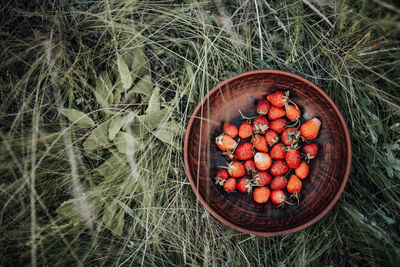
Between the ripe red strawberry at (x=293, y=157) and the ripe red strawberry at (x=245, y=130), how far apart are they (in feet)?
0.73

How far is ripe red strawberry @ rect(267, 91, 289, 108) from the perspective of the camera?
145 cm

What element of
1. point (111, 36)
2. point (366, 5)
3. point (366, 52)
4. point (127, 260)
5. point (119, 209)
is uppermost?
point (111, 36)

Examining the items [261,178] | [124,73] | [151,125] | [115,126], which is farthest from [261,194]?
[124,73]

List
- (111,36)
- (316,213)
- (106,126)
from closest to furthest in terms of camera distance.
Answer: (316,213) < (106,126) < (111,36)

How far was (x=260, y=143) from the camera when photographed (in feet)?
4.80

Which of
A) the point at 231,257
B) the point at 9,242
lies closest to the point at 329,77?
the point at 231,257

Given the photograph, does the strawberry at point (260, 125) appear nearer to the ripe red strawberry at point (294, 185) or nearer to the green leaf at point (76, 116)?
the ripe red strawberry at point (294, 185)

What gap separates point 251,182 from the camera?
1.49 metres

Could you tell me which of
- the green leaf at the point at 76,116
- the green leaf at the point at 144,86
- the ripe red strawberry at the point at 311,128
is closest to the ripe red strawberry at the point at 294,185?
the ripe red strawberry at the point at 311,128

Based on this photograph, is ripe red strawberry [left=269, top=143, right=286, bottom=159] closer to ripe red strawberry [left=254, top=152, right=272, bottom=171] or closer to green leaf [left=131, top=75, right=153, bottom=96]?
ripe red strawberry [left=254, top=152, right=272, bottom=171]

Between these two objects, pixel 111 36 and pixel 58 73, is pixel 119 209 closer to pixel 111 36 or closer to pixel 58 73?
pixel 58 73

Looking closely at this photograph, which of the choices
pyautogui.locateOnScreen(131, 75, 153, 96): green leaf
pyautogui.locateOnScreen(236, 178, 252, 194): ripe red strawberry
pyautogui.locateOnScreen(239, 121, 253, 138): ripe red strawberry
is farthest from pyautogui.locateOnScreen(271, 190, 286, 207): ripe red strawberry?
pyautogui.locateOnScreen(131, 75, 153, 96): green leaf

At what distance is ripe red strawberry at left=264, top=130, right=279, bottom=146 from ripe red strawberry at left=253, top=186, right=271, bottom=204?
0.82 ft

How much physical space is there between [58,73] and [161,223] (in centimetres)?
105
